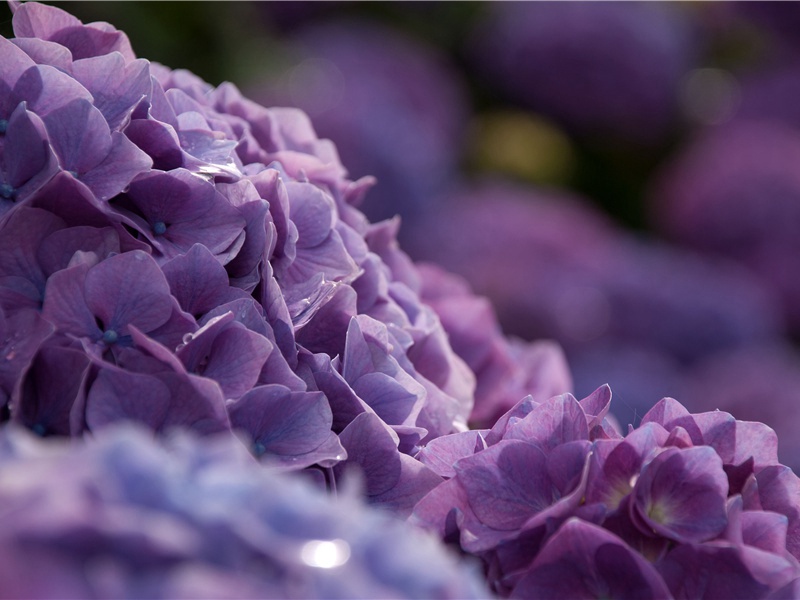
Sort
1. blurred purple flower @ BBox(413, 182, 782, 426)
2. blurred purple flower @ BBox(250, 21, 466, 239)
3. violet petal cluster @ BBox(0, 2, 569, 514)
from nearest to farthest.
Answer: violet petal cluster @ BBox(0, 2, 569, 514)
blurred purple flower @ BBox(413, 182, 782, 426)
blurred purple flower @ BBox(250, 21, 466, 239)

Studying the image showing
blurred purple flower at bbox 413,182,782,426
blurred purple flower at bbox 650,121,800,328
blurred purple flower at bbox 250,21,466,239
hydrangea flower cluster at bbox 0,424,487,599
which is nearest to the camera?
hydrangea flower cluster at bbox 0,424,487,599

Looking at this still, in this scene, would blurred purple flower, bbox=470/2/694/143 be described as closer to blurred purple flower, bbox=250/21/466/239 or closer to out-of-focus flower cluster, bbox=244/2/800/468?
out-of-focus flower cluster, bbox=244/2/800/468

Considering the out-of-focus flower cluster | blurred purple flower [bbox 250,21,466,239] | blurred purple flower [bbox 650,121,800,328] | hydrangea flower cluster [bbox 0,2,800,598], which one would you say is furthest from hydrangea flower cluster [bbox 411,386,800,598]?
blurred purple flower [bbox 650,121,800,328]

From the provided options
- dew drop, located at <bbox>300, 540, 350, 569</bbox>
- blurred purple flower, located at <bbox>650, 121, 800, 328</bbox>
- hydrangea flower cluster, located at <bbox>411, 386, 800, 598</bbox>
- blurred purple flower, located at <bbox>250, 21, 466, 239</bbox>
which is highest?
blurred purple flower, located at <bbox>650, 121, 800, 328</bbox>

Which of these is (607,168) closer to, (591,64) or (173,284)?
(591,64)

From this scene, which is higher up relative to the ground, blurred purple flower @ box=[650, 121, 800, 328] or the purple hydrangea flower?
blurred purple flower @ box=[650, 121, 800, 328]

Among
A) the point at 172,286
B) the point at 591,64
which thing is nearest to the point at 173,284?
the point at 172,286
